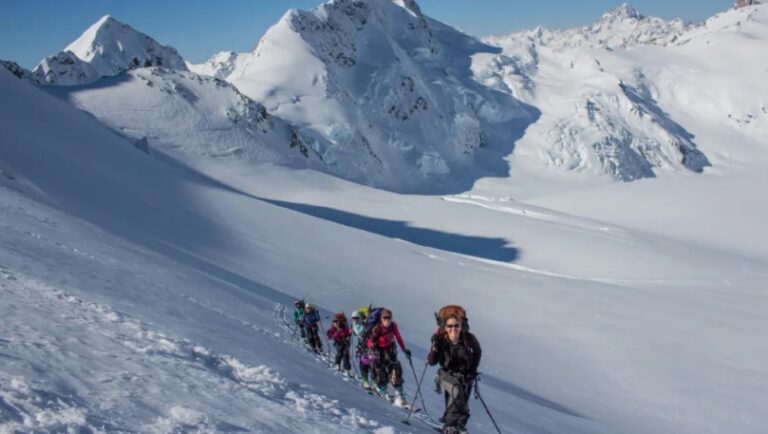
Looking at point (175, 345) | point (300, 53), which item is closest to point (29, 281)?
point (175, 345)

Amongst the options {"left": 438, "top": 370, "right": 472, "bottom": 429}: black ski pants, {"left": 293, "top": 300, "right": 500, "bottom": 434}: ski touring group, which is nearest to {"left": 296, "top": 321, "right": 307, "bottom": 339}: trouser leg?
{"left": 293, "top": 300, "right": 500, "bottom": 434}: ski touring group

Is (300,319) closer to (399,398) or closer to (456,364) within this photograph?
(399,398)

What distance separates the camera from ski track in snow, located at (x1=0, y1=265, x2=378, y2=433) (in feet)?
18.5

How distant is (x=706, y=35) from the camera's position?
651ft

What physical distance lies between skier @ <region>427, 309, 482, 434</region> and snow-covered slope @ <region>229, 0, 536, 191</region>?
8194cm

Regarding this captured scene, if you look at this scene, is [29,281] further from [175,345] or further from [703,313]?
[703,313]

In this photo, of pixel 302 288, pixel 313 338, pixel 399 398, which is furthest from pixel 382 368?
pixel 302 288

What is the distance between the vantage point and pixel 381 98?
119688mm

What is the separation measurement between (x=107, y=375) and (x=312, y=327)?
8697 millimetres

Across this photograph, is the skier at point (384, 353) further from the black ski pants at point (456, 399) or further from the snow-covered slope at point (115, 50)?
the snow-covered slope at point (115, 50)

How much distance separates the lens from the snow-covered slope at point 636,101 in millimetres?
127125

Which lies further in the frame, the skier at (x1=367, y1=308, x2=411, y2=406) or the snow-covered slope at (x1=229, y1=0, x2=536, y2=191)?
the snow-covered slope at (x1=229, y1=0, x2=536, y2=191)

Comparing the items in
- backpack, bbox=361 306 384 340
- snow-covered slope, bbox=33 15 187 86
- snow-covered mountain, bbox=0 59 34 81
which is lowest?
backpack, bbox=361 306 384 340

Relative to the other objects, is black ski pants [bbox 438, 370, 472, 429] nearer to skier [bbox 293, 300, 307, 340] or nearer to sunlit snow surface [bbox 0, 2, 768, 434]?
sunlit snow surface [bbox 0, 2, 768, 434]
